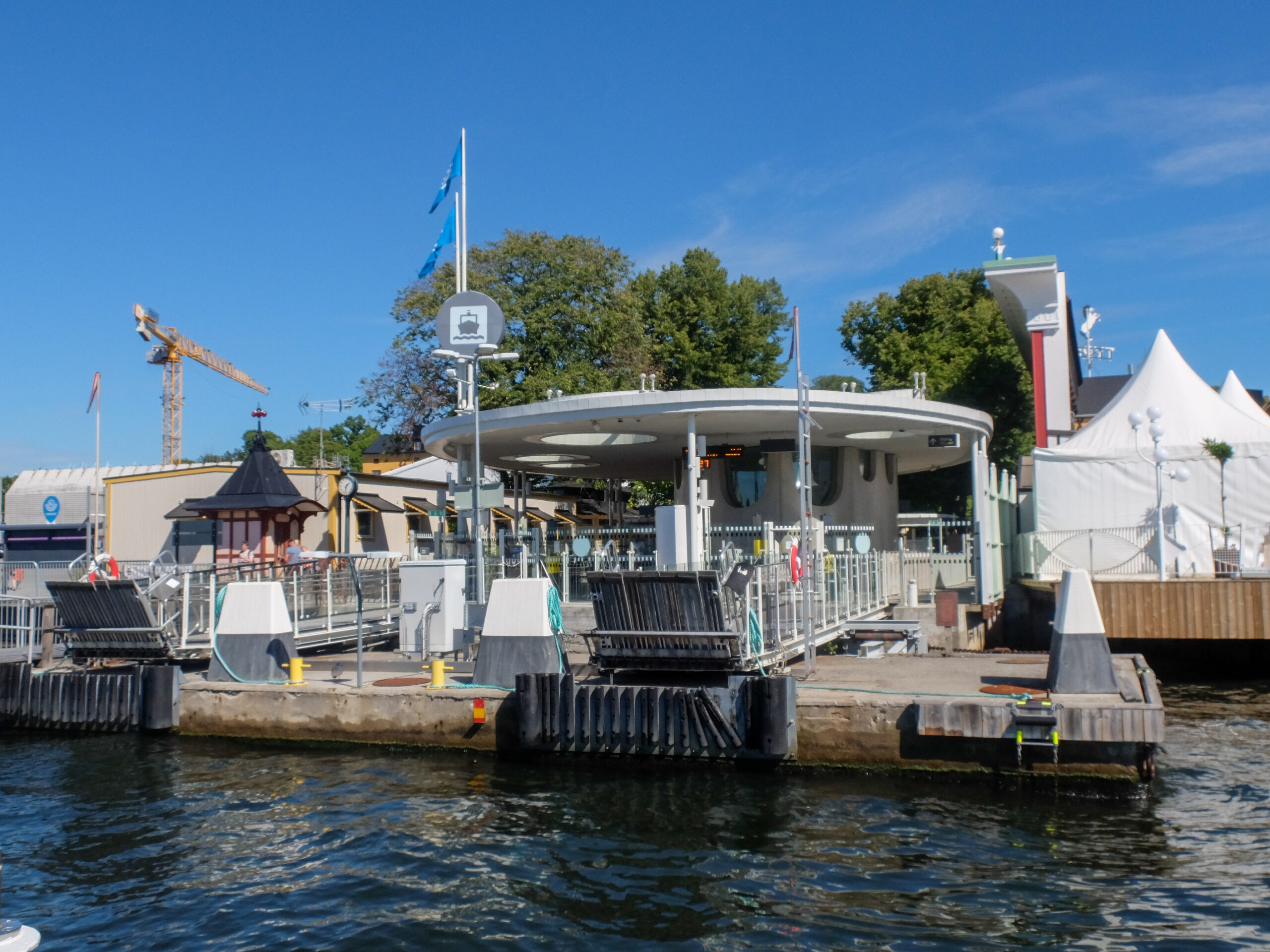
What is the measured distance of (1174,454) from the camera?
77.0 feet

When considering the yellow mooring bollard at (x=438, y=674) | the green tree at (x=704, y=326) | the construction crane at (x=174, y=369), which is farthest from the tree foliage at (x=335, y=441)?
the yellow mooring bollard at (x=438, y=674)

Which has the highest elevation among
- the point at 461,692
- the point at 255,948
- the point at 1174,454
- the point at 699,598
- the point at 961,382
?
the point at 961,382

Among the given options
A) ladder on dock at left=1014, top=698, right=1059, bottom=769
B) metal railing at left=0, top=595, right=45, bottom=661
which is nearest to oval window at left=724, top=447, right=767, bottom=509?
ladder on dock at left=1014, top=698, right=1059, bottom=769

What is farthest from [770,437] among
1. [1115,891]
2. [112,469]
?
[112,469]

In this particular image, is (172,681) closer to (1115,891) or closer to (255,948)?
(255,948)

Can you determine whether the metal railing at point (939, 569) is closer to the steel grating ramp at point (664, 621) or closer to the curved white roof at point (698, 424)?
the curved white roof at point (698, 424)

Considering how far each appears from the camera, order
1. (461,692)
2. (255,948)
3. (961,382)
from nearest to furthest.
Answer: (255,948)
(461,692)
(961,382)

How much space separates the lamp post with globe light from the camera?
743 inches

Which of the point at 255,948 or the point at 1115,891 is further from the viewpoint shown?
the point at 1115,891

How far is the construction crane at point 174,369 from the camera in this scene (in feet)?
229

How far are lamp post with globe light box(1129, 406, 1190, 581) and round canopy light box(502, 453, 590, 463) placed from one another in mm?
12298

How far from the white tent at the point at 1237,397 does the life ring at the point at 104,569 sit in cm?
2480

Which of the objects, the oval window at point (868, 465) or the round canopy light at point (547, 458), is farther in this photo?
the round canopy light at point (547, 458)

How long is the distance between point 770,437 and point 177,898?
14.6 metres
